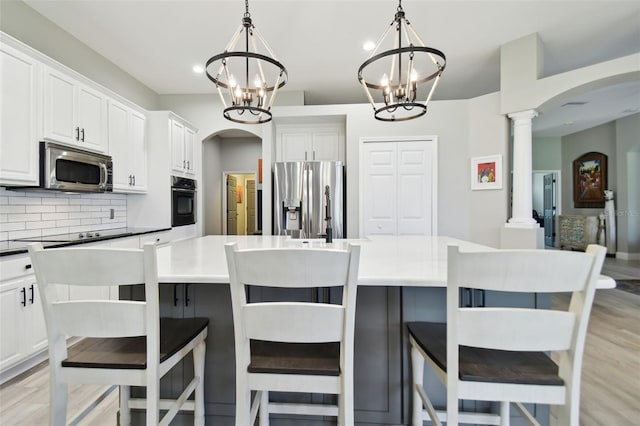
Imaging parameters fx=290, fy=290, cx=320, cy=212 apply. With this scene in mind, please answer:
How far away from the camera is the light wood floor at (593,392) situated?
1579 millimetres

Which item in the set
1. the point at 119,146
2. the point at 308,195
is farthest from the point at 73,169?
the point at 308,195

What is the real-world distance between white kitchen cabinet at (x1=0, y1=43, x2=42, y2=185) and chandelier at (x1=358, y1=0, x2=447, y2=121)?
2.49 meters

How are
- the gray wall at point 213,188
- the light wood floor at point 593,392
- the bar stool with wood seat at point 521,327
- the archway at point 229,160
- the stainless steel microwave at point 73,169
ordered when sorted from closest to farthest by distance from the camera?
the bar stool with wood seat at point 521,327 < the light wood floor at point 593,392 < the stainless steel microwave at point 73,169 < the gray wall at point 213,188 < the archway at point 229,160

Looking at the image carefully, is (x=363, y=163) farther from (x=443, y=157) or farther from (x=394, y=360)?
(x=394, y=360)

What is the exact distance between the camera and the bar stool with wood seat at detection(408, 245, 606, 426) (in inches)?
31.2

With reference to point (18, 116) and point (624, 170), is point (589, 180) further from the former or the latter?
point (18, 116)

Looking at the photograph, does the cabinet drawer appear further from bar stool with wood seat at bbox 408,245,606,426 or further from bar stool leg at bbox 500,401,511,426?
bar stool leg at bbox 500,401,511,426

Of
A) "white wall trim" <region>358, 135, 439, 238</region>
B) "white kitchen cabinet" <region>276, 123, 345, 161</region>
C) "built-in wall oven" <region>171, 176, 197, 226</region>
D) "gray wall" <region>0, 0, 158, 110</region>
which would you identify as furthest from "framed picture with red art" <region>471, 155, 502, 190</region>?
"gray wall" <region>0, 0, 158, 110</region>

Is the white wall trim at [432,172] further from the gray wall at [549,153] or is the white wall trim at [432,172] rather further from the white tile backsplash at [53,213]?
the gray wall at [549,153]

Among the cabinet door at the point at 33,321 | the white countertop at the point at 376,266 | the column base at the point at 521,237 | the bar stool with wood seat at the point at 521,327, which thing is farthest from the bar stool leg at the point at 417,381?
the column base at the point at 521,237

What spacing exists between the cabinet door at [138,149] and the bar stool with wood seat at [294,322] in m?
3.33

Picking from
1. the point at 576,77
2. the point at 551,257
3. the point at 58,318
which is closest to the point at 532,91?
the point at 576,77

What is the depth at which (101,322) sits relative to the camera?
0.94 meters

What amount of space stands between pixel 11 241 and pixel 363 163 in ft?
11.9
